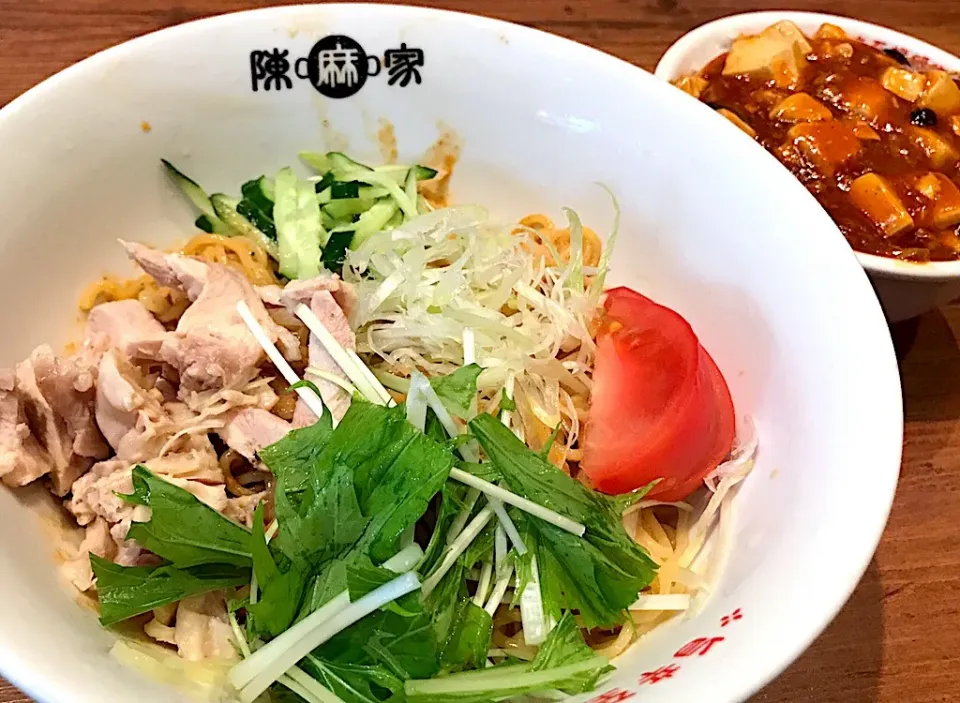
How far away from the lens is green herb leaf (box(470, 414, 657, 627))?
139 centimetres

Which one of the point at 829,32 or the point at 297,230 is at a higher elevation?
the point at 829,32

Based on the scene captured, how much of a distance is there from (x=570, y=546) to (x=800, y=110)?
1.64 m

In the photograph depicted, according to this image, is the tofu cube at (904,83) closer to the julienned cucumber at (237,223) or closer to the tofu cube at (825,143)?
the tofu cube at (825,143)

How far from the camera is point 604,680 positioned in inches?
54.1

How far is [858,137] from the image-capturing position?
2365mm

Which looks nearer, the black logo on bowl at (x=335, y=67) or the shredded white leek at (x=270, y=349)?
the shredded white leek at (x=270, y=349)

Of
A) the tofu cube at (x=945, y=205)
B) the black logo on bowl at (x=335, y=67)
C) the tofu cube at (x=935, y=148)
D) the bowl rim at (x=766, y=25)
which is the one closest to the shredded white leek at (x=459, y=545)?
the black logo on bowl at (x=335, y=67)

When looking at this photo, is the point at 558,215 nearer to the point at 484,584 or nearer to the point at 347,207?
the point at 347,207

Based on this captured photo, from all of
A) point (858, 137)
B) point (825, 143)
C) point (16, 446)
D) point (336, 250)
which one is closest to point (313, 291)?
point (336, 250)

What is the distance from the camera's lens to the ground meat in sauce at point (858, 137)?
2.17 meters

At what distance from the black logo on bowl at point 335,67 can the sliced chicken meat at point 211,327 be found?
0.53 meters

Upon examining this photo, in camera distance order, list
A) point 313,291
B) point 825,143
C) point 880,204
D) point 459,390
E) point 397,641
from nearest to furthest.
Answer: point 397,641 → point 459,390 → point 313,291 → point 880,204 → point 825,143

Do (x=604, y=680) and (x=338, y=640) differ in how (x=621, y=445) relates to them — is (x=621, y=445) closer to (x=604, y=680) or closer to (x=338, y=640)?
(x=604, y=680)

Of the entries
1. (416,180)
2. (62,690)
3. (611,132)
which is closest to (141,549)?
(62,690)
